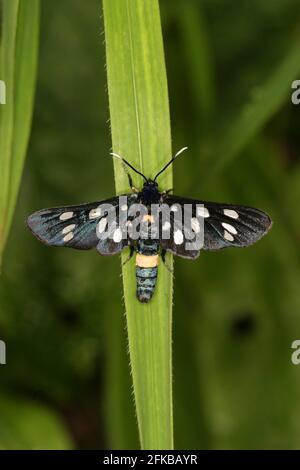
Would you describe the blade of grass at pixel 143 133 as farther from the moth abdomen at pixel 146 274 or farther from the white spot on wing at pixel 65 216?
the white spot on wing at pixel 65 216

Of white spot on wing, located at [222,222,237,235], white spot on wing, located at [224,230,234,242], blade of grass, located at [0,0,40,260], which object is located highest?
blade of grass, located at [0,0,40,260]

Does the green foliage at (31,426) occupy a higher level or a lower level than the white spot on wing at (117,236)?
lower

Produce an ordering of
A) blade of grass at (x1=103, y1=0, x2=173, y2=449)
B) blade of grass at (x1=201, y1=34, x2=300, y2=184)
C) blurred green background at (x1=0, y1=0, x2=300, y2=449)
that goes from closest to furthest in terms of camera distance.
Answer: blade of grass at (x1=103, y1=0, x2=173, y2=449) < blade of grass at (x1=201, y1=34, x2=300, y2=184) < blurred green background at (x1=0, y1=0, x2=300, y2=449)

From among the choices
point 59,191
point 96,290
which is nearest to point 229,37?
point 59,191

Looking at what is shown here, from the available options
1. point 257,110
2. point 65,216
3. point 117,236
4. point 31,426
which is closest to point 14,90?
point 65,216

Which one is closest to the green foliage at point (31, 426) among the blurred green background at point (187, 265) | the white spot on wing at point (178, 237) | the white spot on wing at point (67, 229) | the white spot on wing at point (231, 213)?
the blurred green background at point (187, 265)

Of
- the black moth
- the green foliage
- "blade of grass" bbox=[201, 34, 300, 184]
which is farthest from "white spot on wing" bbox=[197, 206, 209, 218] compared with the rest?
the green foliage

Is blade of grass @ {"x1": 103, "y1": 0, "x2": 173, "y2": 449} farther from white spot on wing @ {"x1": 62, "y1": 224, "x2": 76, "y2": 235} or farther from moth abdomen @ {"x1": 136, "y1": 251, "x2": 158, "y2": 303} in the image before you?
white spot on wing @ {"x1": 62, "y1": 224, "x2": 76, "y2": 235}
